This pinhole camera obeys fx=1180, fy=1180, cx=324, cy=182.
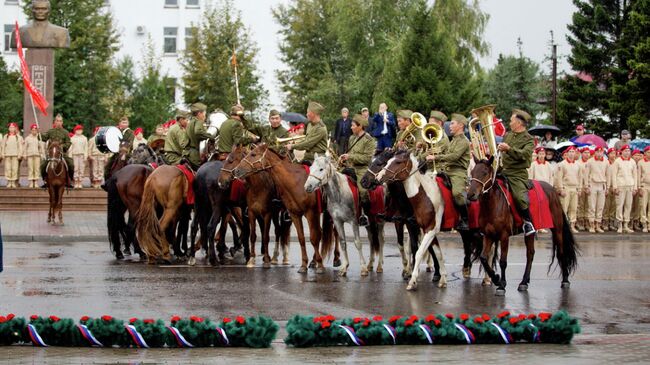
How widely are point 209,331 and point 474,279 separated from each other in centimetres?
812

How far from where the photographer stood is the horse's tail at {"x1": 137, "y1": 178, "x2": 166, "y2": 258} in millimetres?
20688

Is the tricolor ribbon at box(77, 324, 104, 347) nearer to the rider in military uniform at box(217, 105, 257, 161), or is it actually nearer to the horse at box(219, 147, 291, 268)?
the horse at box(219, 147, 291, 268)

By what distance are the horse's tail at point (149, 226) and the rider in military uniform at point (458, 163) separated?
5090 millimetres

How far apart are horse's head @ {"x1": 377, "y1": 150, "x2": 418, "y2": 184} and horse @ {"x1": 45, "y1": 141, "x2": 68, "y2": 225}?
13.0m

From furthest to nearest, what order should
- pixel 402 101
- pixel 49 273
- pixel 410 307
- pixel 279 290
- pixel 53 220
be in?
pixel 402 101, pixel 53 220, pixel 49 273, pixel 279 290, pixel 410 307

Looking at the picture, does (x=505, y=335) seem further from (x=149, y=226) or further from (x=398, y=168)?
(x=149, y=226)

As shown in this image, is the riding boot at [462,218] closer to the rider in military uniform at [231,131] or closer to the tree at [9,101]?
the rider in military uniform at [231,131]

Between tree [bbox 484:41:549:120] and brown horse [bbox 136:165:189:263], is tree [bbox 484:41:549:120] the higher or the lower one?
the higher one

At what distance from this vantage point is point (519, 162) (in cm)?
1823

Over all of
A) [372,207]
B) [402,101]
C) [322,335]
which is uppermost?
[402,101]

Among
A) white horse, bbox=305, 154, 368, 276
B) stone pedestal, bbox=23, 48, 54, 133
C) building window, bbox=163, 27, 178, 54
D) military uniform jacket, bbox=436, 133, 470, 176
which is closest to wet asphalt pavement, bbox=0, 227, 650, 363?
white horse, bbox=305, 154, 368, 276

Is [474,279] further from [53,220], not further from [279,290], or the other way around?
[53,220]

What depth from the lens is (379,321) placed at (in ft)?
42.3

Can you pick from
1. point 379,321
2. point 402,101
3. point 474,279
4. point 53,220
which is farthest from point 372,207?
point 402,101
